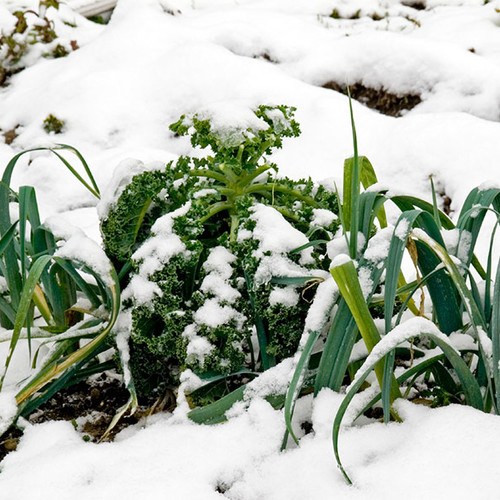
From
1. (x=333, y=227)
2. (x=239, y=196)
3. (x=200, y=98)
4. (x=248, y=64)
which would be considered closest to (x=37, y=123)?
(x=200, y=98)

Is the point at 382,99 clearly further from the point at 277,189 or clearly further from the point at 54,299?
the point at 54,299

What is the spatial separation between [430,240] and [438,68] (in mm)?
2227

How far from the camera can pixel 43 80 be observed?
342 centimetres

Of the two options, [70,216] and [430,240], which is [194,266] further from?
[70,216]

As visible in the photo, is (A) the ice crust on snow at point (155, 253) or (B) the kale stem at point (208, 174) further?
(B) the kale stem at point (208, 174)

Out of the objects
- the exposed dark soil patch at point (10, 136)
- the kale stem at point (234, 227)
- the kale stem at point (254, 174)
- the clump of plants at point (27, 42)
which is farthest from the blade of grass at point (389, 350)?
the clump of plants at point (27, 42)

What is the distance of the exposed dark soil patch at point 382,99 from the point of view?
299cm

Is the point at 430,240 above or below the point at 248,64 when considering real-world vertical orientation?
above

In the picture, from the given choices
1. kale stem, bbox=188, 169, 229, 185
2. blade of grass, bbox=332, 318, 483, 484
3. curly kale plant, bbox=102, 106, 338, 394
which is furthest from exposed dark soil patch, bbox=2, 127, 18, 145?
blade of grass, bbox=332, 318, 483, 484

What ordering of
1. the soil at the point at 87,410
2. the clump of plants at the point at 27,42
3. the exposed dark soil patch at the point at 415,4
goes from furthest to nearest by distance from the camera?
the exposed dark soil patch at the point at 415,4 → the clump of plants at the point at 27,42 → the soil at the point at 87,410

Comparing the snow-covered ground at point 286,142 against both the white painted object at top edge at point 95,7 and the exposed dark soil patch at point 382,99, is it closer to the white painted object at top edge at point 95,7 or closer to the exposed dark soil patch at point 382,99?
the exposed dark soil patch at point 382,99

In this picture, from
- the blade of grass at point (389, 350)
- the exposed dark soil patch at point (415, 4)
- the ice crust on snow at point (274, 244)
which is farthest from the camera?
the exposed dark soil patch at point (415, 4)

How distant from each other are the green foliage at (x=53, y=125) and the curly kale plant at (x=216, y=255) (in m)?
1.74

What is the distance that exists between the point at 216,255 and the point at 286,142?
1.54 meters
